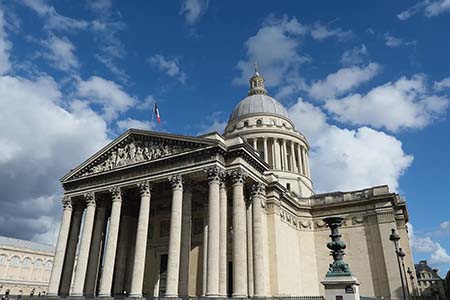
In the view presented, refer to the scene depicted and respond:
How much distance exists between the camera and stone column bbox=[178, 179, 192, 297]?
26.1 m

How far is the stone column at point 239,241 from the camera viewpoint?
2476 cm

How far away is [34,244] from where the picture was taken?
292 feet

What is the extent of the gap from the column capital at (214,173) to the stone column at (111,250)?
9745mm

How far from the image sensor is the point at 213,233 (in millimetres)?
25031

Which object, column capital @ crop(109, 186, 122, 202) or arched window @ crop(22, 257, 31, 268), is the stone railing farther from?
arched window @ crop(22, 257, 31, 268)

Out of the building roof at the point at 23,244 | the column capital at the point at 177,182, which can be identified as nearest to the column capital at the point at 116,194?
the column capital at the point at 177,182

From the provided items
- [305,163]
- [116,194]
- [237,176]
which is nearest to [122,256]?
[116,194]

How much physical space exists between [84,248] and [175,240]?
36.8ft

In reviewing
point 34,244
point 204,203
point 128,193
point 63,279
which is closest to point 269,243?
point 204,203

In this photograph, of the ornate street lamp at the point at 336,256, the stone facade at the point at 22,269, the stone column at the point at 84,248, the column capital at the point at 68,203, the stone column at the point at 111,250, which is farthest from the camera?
the stone facade at the point at 22,269

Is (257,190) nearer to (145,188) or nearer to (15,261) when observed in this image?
(145,188)

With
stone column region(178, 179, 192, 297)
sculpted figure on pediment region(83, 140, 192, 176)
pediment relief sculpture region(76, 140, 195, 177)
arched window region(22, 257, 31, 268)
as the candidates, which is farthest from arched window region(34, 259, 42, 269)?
stone column region(178, 179, 192, 297)

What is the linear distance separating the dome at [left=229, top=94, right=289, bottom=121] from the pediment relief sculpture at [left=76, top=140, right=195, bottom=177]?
24.9 m

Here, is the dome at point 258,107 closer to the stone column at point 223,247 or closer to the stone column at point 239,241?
the stone column at point 239,241
